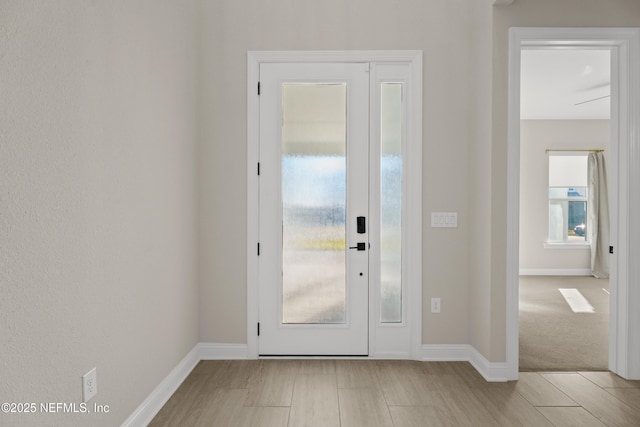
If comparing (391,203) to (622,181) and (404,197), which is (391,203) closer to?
(404,197)

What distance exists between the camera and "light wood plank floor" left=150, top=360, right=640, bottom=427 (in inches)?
98.1

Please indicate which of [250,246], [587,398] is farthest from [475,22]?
[587,398]

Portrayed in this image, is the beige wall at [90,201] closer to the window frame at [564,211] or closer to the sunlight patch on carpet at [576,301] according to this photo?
the sunlight patch on carpet at [576,301]

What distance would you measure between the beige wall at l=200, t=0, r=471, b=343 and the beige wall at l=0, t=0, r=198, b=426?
46 centimetres

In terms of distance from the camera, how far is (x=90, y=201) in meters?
1.86

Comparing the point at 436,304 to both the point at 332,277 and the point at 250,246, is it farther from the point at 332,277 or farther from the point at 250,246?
the point at 250,246

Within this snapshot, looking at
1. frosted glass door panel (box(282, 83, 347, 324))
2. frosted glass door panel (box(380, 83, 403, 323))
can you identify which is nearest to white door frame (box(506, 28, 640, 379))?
frosted glass door panel (box(380, 83, 403, 323))

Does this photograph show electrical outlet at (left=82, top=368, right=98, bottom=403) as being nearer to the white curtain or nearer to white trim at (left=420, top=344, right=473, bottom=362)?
white trim at (left=420, top=344, right=473, bottom=362)

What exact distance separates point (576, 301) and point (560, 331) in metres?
1.72

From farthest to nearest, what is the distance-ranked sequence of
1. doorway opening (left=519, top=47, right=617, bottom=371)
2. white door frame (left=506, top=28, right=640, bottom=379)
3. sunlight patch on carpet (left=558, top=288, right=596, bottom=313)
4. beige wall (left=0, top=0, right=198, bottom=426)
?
1. doorway opening (left=519, top=47, right=617, bottom=371)
2. sunlight patch on carpet (left=558, top=288, right=596, bottom=313)
3. white door frame (left=506, top=28, right=640, bottom=379)
4. beige wall (left=0, top=0, right=198, bottom=426)

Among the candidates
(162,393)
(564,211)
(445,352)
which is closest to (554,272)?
(564,211)

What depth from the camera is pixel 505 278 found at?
306 cm

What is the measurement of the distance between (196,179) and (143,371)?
4.95 ft

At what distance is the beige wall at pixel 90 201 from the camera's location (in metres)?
1.43
